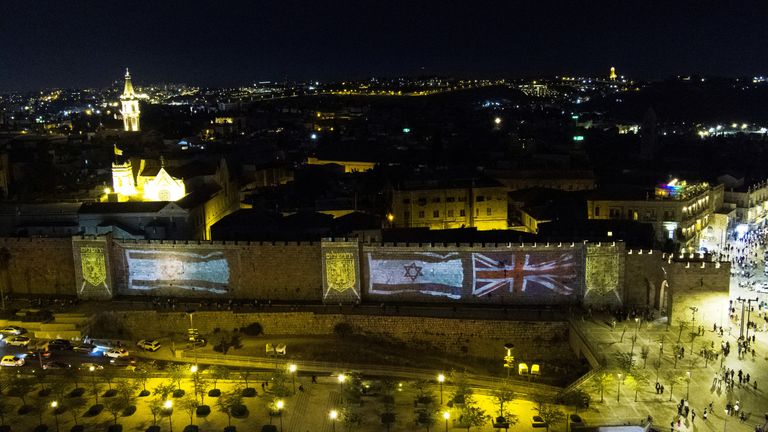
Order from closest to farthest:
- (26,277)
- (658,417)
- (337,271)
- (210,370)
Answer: (658,417) → (210,370) → (337,271) → (26,277)

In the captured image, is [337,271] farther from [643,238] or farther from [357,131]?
[357,131]

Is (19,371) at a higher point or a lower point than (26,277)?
lower

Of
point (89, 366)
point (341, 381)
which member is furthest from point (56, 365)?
point (341, 381)

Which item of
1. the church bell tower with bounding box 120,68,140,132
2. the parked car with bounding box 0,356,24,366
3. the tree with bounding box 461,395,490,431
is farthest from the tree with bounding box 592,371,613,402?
the church bell tower with bounding box 120,68,140,132

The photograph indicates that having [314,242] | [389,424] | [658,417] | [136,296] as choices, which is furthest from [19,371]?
[658,417]

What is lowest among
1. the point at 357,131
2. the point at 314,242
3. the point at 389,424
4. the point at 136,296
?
the point at 389,424

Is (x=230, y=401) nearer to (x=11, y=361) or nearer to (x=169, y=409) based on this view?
(x=169, y=409)
